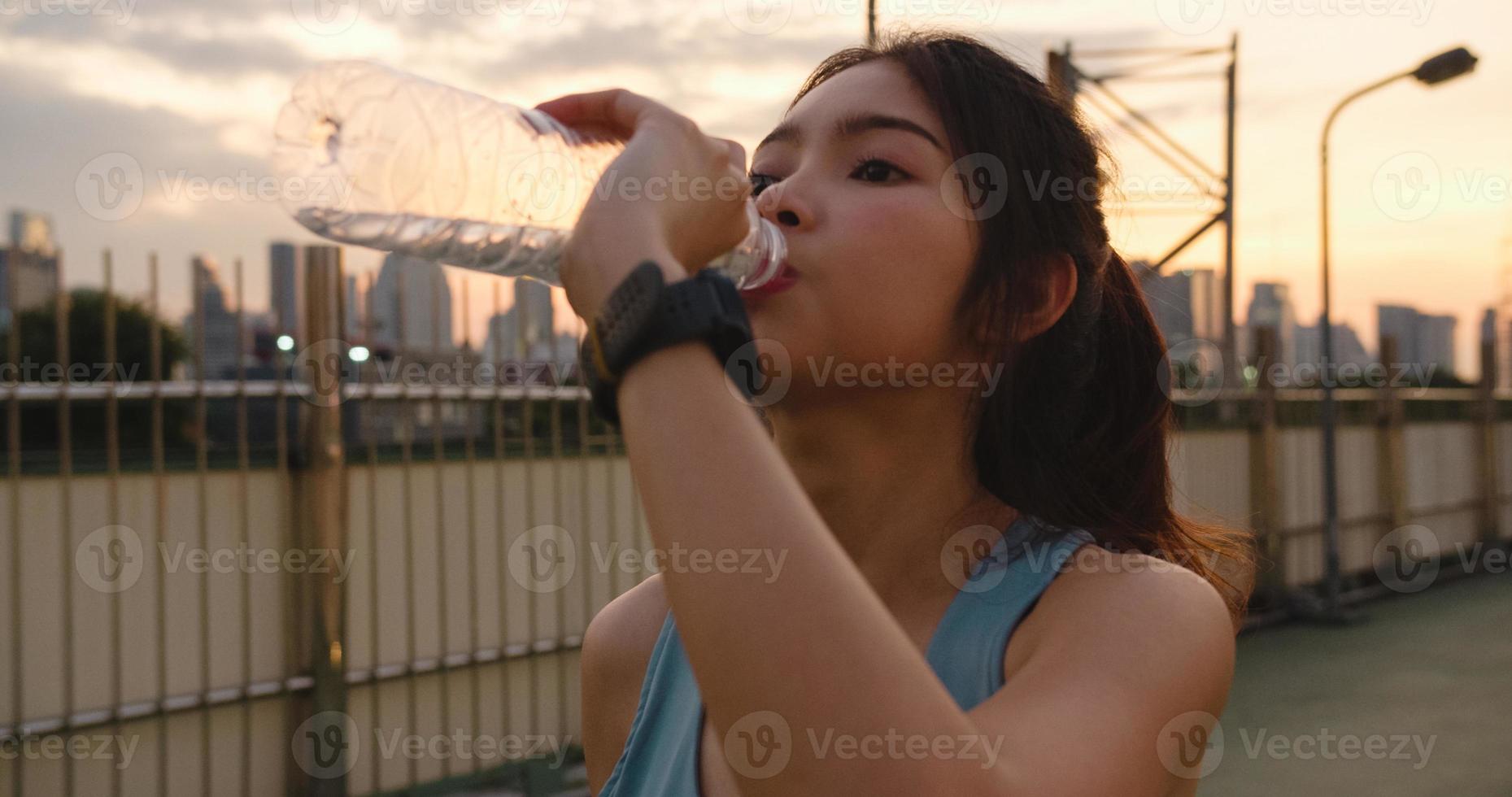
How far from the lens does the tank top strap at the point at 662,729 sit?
4.98 ft

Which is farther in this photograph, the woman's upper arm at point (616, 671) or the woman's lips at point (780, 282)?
the woman's upper arm at point (616, 671)

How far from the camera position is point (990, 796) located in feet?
3.20

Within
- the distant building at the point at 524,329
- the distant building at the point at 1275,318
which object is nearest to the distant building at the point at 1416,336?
the distant building at the point at 1275,318

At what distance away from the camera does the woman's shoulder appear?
3.98 ft

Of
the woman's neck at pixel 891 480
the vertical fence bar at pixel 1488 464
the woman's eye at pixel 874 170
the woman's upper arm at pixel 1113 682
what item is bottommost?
the vertical fence bar at pixel 1488 464

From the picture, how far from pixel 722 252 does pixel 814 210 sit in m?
0.27

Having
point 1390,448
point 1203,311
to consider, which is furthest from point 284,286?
point 1390,448

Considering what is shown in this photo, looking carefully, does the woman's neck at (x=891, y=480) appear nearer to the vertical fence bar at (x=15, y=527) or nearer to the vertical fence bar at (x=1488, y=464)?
the vertical fence bar at (x=15, y=527)

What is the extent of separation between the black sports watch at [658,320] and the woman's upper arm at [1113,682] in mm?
402

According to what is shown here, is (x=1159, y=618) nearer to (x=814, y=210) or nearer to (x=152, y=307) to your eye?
(x=814, y=210)

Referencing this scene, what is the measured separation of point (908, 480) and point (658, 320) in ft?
2.39

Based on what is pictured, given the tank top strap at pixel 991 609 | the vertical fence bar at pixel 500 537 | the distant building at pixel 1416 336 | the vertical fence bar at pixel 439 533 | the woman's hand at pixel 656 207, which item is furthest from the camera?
the distant building at pixel 1416 336

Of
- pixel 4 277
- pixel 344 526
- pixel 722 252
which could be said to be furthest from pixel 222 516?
pixel 722 252

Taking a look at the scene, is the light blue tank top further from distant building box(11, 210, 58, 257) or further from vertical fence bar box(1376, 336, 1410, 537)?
vertical fence bar box(1376, 336, 1410, 537)
